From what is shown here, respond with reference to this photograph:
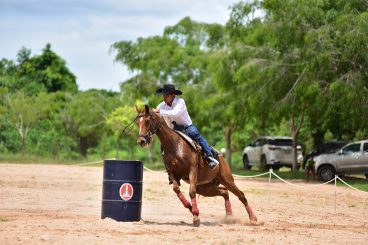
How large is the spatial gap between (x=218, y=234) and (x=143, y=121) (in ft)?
8.26

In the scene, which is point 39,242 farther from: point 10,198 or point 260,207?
point 260,207

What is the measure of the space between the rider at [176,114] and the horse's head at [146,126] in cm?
20

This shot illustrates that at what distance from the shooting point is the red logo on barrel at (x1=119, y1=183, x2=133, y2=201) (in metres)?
15.5

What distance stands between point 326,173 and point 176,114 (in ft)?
75.5

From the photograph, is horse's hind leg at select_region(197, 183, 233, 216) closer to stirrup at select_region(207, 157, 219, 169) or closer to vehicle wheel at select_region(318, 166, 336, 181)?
stirrup at select_region(207, 157, 219, 169)

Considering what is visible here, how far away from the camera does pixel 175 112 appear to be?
15602mm

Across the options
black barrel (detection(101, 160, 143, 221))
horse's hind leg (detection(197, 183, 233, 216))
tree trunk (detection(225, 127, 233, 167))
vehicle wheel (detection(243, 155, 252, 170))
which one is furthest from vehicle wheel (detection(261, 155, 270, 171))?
black barrel (detection(101, 160, 143, 221))

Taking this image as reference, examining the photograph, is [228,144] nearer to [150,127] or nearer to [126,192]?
[126,192]

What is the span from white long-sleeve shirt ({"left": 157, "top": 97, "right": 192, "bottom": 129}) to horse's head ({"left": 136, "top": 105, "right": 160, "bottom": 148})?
0.80ft

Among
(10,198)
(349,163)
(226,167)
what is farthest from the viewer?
(349,163)

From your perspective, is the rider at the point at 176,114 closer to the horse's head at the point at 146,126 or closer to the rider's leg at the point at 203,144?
the rider's leg at the point at 203,144

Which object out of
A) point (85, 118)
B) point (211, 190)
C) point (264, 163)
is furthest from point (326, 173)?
point (85, 118)

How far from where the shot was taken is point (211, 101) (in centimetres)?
4684

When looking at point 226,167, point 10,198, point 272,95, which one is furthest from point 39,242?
point 272,95
